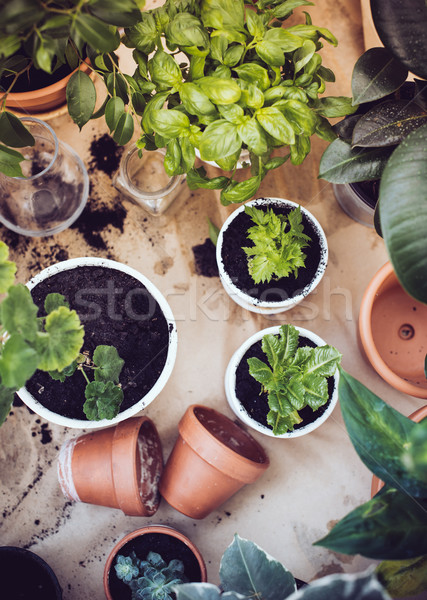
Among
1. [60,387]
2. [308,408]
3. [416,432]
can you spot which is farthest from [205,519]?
[416,432]

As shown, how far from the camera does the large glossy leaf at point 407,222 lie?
84cm

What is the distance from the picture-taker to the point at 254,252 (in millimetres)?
1168

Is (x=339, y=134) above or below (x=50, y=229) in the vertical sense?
above

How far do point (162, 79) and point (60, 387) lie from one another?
28.4 inches

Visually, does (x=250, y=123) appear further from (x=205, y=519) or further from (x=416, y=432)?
(x=205, y=519)

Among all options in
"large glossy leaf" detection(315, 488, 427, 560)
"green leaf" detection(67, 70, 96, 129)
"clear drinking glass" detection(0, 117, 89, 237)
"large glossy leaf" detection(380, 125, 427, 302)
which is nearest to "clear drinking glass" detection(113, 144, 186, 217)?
"clear drinking glass" detection(0, 117, 89, 237)

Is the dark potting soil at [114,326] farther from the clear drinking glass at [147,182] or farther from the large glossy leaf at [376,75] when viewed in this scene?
the large glossy leaf at [376,75]

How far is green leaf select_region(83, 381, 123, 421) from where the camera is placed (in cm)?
105

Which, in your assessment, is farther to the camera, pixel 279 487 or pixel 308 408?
pixel 279 487

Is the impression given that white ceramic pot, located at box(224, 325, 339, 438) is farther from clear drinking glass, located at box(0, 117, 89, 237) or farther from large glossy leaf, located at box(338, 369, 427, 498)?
clear drinking glass, located at box(0, 117, 89, 237)

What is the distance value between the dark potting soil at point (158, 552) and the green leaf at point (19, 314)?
0.72 m

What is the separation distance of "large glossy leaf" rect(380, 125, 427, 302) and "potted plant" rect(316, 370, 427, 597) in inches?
7.8

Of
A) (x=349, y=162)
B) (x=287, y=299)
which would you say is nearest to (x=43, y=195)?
(x=287, y=299)

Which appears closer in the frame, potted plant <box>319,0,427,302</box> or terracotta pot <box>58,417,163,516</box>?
potted plant <box>319,0,427,302</box>
